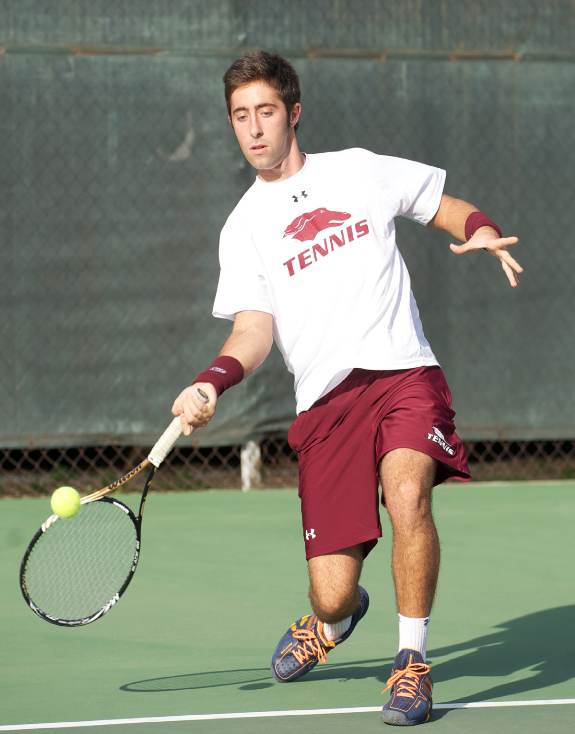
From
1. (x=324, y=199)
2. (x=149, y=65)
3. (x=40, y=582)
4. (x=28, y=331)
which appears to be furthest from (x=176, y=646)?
(x=149, y=65)

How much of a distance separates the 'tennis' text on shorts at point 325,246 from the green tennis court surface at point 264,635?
1.15 m

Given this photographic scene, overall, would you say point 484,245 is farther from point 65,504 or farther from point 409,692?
point 65,504

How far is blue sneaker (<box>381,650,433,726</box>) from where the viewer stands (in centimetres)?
A: 378

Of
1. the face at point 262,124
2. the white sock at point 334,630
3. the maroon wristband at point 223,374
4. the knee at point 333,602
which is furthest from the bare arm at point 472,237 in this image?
the white sock at point 334,630

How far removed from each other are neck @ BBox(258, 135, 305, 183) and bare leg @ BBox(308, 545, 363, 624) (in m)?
1.04

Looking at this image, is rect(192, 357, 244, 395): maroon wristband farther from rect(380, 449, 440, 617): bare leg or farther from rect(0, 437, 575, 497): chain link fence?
rect(0, 437, 575, 497): chain link fence

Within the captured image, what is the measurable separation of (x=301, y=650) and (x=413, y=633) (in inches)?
18.6

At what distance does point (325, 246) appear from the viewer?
164 inches

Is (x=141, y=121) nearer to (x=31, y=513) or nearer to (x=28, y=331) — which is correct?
(x=28, y=331)

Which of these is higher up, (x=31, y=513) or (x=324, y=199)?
(x=324, y=199)

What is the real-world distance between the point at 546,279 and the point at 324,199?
13.4 feet

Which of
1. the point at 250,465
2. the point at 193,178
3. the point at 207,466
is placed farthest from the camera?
the point at 207,466

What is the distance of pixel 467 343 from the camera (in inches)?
316

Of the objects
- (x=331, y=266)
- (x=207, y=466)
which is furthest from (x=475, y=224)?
(x=207, y=466)
